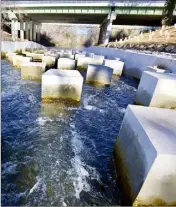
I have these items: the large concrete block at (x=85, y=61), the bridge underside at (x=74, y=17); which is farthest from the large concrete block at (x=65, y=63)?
the bridge underside at (x=74, y=17)

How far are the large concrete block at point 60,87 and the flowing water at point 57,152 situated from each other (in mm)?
472

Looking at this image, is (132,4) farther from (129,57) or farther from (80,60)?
(80,60)

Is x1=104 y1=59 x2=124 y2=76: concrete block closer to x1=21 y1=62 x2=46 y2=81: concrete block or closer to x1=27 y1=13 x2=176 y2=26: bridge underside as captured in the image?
x1=21 y1=62 x2=46 y2=81: concrete block

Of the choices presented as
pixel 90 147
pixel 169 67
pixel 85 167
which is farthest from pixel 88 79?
pixel 85 167

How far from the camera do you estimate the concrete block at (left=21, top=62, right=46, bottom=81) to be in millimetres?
10367

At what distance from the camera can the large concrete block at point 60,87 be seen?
7035mm

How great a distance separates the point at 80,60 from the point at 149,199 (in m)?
14.2

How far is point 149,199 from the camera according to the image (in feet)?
9.31

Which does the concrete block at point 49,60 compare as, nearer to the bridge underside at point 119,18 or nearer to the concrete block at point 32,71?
the concrete block at point 32,71

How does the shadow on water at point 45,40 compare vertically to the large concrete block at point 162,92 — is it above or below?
below

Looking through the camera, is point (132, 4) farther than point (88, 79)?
Yes

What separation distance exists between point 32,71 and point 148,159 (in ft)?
30.8

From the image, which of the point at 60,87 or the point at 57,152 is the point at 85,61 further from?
the point at 57,152

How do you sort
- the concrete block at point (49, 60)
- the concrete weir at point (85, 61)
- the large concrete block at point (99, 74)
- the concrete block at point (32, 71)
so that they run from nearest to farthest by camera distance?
the concrete block at point (32, 71) → the large concrete block at point (99, 74) → the concrete block at point (49, 60) → the concrete weir at point (85, 61)
